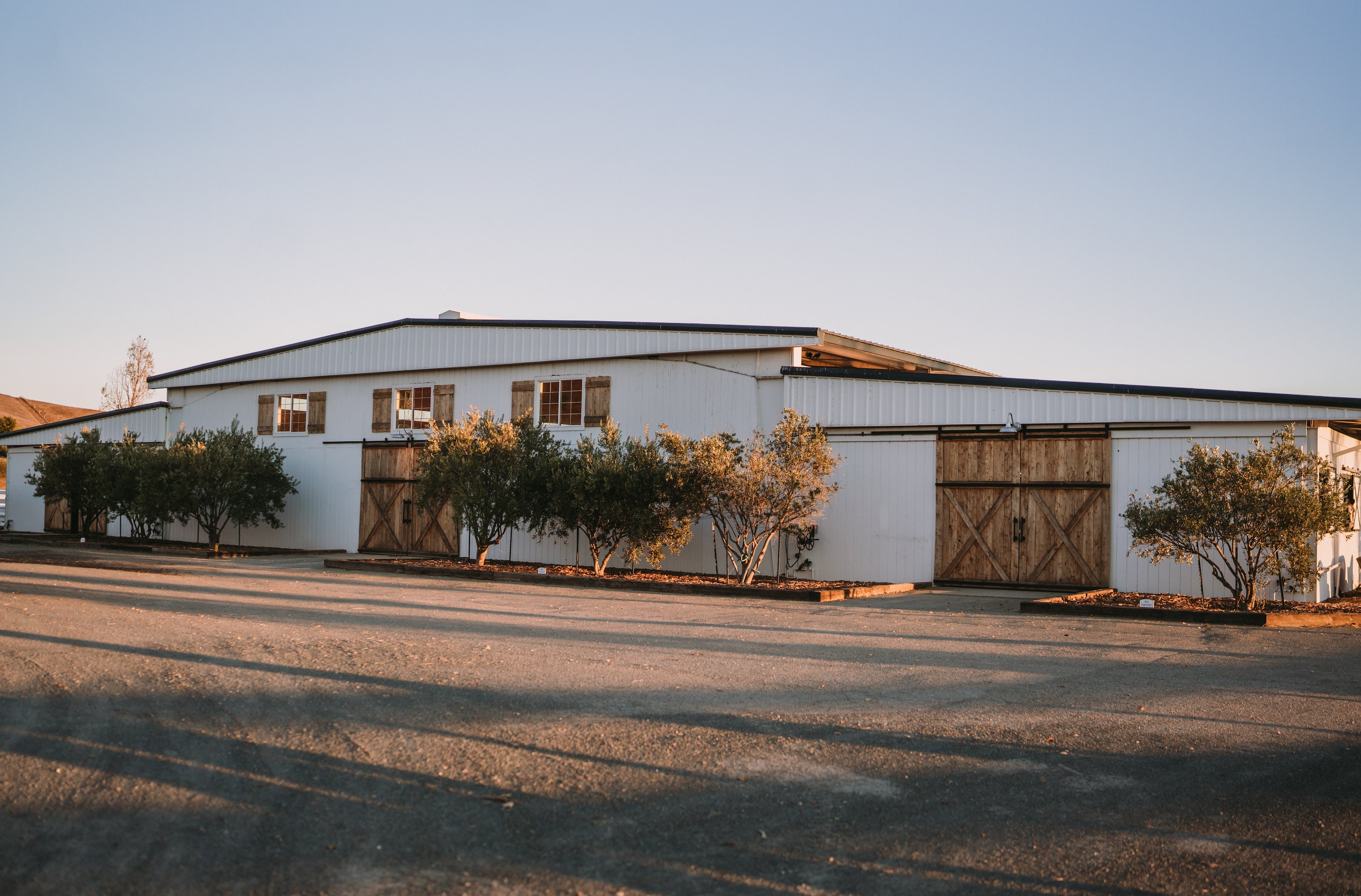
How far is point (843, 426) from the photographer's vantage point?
731 inches

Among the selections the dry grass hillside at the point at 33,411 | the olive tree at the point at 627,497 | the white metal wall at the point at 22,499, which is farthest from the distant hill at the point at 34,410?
the olive tree at the point at 627,497

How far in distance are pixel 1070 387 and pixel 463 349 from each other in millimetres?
13495

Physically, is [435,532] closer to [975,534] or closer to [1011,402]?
[975,534]

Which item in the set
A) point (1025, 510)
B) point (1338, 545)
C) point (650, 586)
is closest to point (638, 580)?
point (650, 586)

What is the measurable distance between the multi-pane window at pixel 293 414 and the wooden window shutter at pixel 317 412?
6.5 inches

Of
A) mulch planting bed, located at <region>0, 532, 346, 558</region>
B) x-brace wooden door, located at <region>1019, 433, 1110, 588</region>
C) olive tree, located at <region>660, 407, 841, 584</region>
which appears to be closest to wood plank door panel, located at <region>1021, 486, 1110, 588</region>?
x-brace wooden door, located at <region>1019, 433, 1110, 588</region>

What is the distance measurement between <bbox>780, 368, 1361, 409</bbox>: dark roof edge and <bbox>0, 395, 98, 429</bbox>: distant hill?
105631mm

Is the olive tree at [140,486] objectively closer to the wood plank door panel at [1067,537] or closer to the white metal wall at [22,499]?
the white metal wall at [22,499]

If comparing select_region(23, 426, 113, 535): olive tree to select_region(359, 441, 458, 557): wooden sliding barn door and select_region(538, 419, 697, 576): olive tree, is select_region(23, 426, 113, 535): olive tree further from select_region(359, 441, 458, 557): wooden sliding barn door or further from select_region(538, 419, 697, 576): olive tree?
select_region(538, 419, 697, 576): olive tree

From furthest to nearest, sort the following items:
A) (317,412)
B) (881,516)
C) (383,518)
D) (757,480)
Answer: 1. (317,412)
2. (383,518)
3. (881,516)
4. (757,480)

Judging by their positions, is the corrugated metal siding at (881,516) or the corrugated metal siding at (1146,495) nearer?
the corrugated metal siding at (1146,495)

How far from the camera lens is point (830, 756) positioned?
575 centimetres

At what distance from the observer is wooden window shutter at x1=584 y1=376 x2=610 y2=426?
2156cm

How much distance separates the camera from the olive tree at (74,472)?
28.5m
